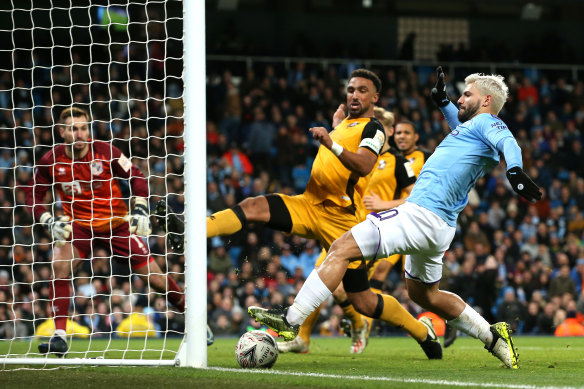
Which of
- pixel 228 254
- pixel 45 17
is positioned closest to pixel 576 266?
pixel 228 254

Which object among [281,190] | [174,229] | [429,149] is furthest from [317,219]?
[281,190]

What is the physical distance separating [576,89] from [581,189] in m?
3.87

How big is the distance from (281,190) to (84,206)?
887 cm

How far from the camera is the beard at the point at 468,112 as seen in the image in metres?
6.31

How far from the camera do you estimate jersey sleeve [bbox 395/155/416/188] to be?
9.04m

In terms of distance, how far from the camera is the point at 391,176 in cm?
942

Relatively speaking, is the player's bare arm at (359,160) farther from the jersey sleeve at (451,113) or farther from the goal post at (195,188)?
the goal post at (195,188)

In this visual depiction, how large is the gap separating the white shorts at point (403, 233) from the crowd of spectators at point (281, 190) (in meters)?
5.66

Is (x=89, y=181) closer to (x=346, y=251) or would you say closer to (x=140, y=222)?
(x=140, y=222)

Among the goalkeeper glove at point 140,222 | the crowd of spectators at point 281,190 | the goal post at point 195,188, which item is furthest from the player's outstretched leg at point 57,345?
the crowd of spectators at point 281,190

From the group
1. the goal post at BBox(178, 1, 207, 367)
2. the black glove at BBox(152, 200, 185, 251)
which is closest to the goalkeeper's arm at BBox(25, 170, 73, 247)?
the black glove at BBox(152, 200, 185, 251)

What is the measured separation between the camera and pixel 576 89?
70.2ft

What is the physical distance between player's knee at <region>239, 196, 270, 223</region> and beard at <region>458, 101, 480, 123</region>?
1781 mm

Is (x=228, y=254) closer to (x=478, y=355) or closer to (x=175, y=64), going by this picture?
(x=175, y=64)
